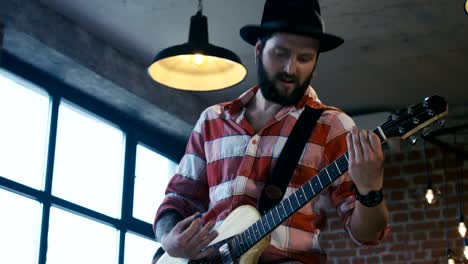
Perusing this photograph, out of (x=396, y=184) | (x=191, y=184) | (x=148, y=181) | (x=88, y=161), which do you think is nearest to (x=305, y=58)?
(x=191, y=184)

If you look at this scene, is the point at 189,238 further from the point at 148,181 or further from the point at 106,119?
the point at 148,181

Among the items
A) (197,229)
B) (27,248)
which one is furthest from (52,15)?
(197,229)

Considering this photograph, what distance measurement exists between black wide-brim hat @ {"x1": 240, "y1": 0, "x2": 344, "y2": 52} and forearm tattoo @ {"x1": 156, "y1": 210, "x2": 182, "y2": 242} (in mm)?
584

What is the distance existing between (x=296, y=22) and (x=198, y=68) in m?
2.31

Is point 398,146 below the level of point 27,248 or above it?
below

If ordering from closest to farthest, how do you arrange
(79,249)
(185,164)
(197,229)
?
(197,229), (185,164), (79,249)

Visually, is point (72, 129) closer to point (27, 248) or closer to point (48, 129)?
point (48, 129)

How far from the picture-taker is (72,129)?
6273 mm

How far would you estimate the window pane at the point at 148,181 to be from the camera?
691 centimetres

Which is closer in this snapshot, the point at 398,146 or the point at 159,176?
the point at 398,146

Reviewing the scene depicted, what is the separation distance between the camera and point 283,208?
2.49 metres

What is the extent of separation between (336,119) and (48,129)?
3.66m

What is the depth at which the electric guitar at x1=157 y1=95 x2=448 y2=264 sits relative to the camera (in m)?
2.33

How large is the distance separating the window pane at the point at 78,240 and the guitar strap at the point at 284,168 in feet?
11.5
